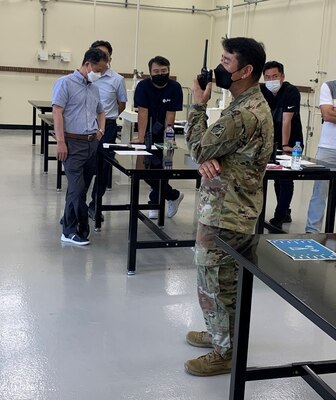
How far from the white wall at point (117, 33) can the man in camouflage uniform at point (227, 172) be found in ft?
22.6

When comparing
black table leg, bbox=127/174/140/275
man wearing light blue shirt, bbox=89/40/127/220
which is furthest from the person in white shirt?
man wearing light blue shirt, bbox=89/40/127/220

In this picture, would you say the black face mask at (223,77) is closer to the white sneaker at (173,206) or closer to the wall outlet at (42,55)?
the white sneaker at (173,206)

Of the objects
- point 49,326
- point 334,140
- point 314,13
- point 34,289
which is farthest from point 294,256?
point 314,13

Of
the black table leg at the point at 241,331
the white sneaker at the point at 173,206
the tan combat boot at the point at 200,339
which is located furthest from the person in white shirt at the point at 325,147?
the black table leg at the point at 241,331

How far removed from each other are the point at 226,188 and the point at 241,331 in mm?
619

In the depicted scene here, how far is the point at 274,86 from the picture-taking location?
473 centimetres

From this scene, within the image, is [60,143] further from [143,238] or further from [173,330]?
[173,330]

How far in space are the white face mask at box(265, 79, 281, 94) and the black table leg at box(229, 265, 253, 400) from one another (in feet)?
9.77

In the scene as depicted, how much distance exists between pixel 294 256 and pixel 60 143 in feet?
8.06

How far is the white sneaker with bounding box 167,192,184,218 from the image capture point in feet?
17.0

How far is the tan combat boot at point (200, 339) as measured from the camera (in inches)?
111

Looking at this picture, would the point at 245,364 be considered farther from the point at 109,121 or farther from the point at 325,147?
the point at 109,121

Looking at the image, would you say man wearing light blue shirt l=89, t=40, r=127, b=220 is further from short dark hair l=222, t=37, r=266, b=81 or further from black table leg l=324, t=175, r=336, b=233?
short dark hair l=222, t=37, r=266, b=81

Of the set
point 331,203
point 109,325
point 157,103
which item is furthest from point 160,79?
point 109,325
